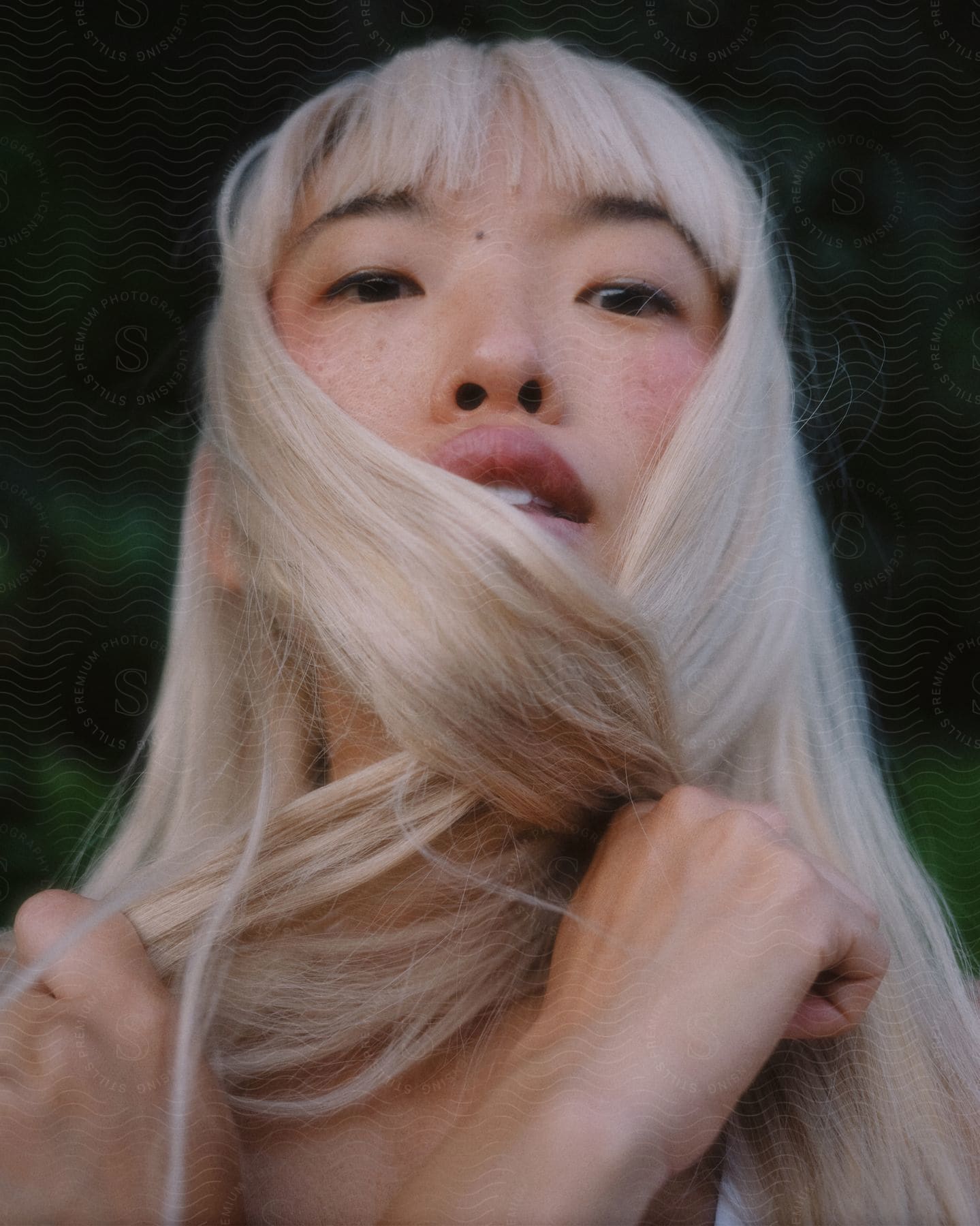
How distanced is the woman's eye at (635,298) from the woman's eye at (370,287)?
0.40 feet

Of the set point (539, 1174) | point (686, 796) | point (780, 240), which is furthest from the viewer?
point (780, 240)

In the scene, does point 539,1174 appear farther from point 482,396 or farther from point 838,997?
point 482,396

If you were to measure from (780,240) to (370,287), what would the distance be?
295 millimetres

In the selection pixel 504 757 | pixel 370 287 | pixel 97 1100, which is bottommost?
→ pixel 97 1100

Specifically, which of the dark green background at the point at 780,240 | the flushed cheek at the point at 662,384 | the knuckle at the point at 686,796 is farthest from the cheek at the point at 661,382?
the knuckle at the point at 686,796

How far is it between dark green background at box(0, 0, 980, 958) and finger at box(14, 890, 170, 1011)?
0.57 feet

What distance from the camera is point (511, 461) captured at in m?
0.65

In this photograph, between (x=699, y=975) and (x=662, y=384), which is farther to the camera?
(x=662, y=384)

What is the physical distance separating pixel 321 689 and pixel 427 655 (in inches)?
4.0

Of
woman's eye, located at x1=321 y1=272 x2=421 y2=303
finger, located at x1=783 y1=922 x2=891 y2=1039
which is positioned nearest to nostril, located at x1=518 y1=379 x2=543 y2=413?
woman's eye, located at x1=321 y1=272 x2=421 y2=303

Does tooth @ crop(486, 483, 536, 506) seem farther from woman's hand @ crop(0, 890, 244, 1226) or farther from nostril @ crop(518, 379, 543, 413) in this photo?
woman's hand @ crop(0, 890, 244, 1226)

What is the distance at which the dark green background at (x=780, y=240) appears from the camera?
0.74m

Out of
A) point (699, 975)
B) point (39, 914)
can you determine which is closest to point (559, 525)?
point (699, 975)

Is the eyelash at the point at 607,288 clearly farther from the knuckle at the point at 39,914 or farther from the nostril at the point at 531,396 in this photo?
the knuckle at the point at 39,914
